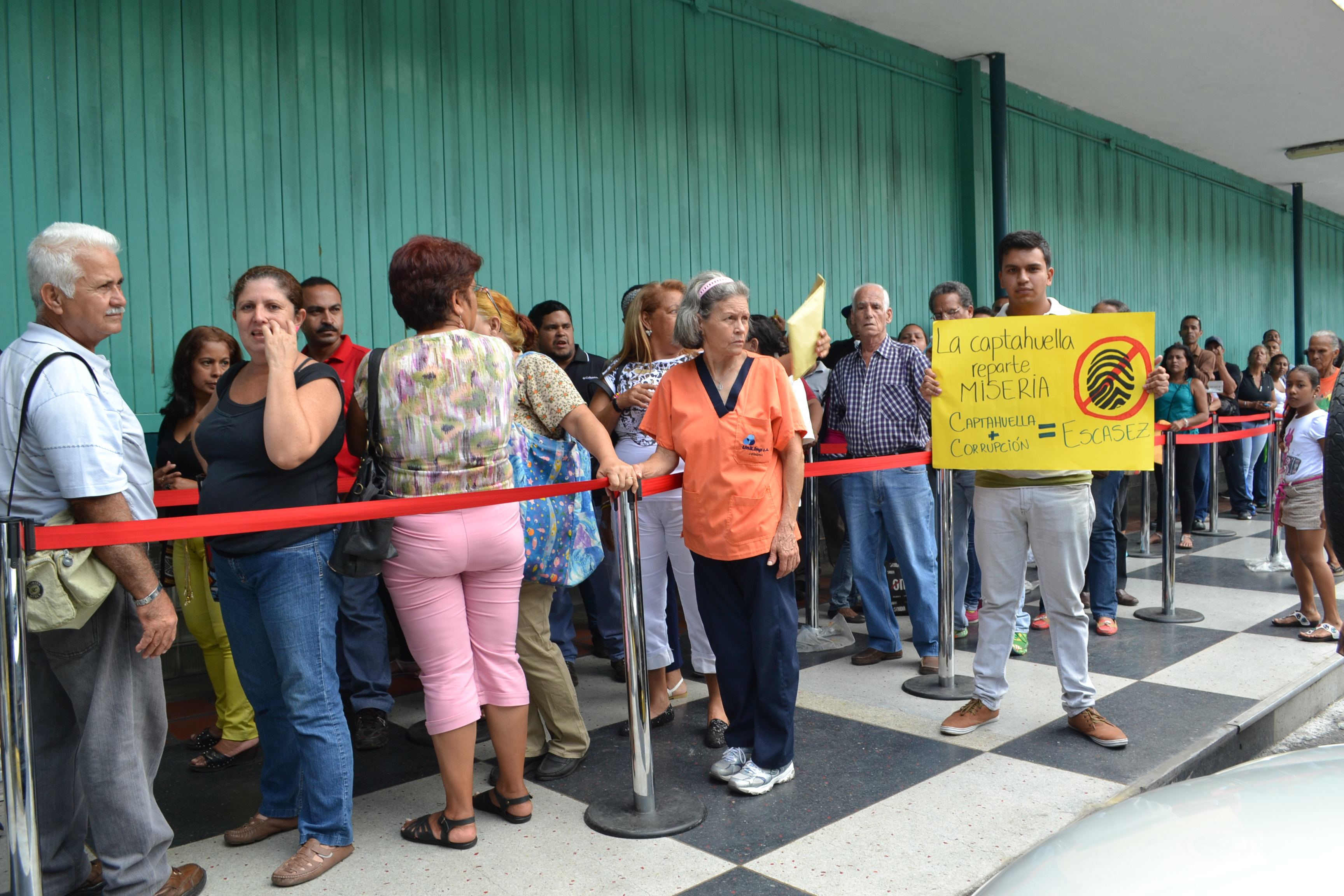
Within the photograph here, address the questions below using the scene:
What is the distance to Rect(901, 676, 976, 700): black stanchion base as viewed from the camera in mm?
4176

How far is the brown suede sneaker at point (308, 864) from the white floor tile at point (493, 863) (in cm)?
2

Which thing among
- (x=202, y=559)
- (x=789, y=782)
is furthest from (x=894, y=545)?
(x=202, y=559)

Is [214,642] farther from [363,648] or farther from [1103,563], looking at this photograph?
[1103,563]

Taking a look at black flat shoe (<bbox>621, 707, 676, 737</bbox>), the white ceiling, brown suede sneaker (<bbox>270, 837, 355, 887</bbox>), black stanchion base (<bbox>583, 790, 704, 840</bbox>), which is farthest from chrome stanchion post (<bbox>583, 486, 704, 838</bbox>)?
the white ceiling

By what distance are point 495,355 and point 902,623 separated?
3637 mm

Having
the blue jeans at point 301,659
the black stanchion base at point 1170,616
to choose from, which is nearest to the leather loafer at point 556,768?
the blue jeans at point 301,659

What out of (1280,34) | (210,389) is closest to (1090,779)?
(210,389)

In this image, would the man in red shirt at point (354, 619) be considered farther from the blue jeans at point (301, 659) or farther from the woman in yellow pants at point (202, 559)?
the blue jeans at point (301, 659)

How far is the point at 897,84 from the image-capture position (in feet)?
28.7

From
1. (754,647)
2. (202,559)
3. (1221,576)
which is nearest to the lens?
(754,647)

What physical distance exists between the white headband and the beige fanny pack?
1.74 meters

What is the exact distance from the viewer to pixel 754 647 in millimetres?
3201

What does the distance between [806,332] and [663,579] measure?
1.09 m

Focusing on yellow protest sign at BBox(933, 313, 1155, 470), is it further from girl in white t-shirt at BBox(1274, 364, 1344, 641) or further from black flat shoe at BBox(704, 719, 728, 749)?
girl in white t-shirt at BBox(1274, 364, 1344, 641)
